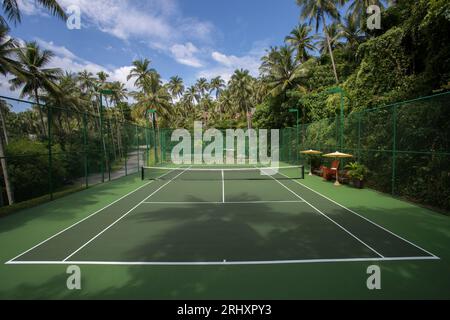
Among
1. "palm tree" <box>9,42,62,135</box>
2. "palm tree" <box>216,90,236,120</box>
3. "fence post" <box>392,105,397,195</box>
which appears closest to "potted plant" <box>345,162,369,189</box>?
"fence post" <box>392,105,397,195</box>

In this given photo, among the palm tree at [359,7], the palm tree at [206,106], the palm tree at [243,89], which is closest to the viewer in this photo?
the palm tree at [359,7]

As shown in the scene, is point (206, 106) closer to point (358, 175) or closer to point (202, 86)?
point (202, 86)

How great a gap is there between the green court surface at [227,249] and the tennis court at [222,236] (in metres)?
0.02

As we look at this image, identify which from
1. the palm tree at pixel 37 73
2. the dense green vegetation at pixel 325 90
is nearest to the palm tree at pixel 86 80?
the dense green vegetation at pixel 325 90

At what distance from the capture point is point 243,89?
161ft

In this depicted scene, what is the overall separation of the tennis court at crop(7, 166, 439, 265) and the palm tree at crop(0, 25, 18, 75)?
13184mm

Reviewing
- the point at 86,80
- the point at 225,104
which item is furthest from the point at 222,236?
the point at 225,104

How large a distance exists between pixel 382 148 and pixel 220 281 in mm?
9741

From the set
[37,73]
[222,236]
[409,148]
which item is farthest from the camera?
[37,73]

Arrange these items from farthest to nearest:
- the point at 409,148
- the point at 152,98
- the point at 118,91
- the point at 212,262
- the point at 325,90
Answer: the point at 118,91
the point at 152,98
the point at 325,90
the point at 409,148
the point at 212,262

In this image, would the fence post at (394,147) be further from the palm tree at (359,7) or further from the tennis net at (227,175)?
the palm tree at (359,7)

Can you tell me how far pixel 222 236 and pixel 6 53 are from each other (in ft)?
63.4

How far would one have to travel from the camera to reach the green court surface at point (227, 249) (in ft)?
13.1

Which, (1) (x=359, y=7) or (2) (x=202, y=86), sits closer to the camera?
(1) (x=359, y=7)
